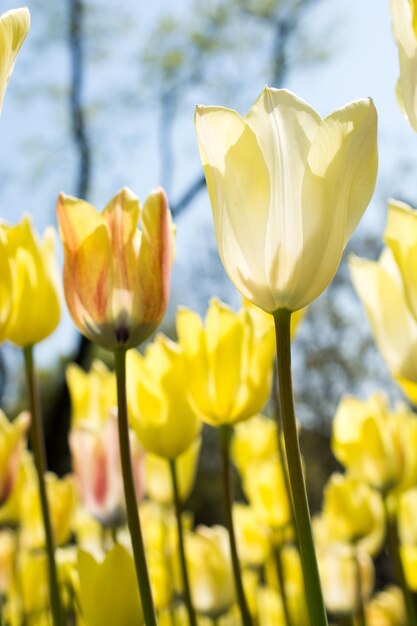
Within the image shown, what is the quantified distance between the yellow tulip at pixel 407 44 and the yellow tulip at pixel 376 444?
Answer: 0.71 meters

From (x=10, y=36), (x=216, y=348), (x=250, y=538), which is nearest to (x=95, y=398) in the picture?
(x=216, y=348)

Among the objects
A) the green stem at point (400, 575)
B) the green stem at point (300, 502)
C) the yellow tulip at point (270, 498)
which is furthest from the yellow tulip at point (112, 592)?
the yellow tulip at point (270, 498)

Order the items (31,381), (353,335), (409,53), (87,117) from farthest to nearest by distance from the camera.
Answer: (353,335) → (87,117) → (31,381) → (409,53)

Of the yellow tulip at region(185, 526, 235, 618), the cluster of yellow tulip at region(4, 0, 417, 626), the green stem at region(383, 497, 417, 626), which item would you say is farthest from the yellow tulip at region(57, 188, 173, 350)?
the yellow tulip at region(185, 526, 235, 618)

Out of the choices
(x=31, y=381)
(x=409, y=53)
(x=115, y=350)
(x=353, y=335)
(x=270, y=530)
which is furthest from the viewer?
(x=353, y=335)

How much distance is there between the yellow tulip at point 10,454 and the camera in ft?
3.10

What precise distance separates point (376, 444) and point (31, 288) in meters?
0.52

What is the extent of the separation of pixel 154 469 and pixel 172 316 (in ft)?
32.8

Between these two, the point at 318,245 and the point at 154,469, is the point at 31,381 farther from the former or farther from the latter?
the point at 154,469

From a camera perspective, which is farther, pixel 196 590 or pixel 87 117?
pixel 87 117

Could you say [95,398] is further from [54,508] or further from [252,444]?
[252,444]

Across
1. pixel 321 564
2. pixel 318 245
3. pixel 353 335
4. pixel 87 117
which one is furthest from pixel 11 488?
pixel 353 335

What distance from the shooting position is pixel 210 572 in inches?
52.3

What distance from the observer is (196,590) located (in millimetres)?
1370
